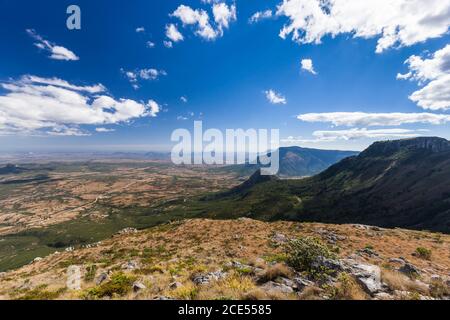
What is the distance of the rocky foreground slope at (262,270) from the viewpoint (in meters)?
12.3

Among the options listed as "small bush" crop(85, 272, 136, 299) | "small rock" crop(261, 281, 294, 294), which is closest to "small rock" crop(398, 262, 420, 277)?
"small rock" crop(261, 281, 294, 294)

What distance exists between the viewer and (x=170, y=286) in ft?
45.4

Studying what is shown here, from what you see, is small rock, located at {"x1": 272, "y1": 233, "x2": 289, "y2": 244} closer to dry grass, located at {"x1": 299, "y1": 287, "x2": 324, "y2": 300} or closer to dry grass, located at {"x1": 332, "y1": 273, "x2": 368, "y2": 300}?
dry grass, located at {"x1": 332, "y1": 273, "x2": 368, "y2": 300}

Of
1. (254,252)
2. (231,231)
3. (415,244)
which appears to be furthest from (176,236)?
(415,244)

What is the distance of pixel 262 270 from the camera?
1617cm

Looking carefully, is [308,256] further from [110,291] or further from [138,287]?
[110,291]

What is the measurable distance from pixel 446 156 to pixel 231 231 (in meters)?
250

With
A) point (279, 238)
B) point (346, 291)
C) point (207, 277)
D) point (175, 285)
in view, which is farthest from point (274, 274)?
point (279, 238)

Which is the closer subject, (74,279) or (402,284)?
(402,284)

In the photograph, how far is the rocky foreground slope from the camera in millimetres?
12258

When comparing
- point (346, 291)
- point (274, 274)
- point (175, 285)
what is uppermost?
point (346, 291)
